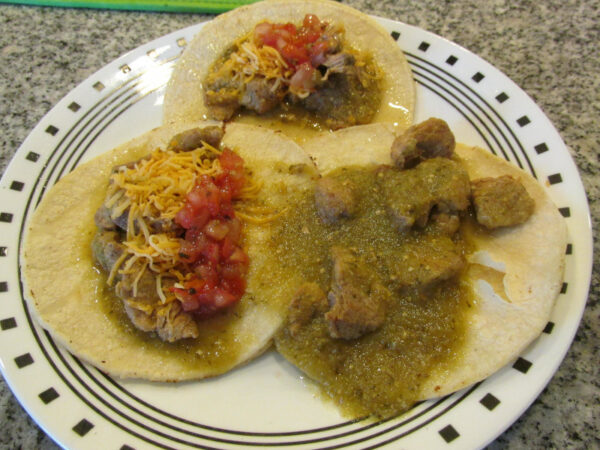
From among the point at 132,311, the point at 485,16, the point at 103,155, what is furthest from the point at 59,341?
the point at 485,16

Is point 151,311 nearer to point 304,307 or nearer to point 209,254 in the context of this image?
point 209,254

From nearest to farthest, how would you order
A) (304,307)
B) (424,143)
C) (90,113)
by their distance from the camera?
(304,307), (424,143), (90,113)

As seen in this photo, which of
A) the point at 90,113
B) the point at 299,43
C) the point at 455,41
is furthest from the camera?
the point at 455,41

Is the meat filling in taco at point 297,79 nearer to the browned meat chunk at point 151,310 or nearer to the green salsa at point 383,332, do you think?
the green salsa at point 383,332

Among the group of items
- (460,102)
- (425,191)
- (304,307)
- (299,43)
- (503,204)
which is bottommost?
(304,307)

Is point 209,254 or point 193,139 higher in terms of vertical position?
point 193,139

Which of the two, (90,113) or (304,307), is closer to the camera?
(304,307)

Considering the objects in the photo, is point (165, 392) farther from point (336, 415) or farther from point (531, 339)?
point (531, 339)

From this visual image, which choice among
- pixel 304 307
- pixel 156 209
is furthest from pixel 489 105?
pixel 156 209
